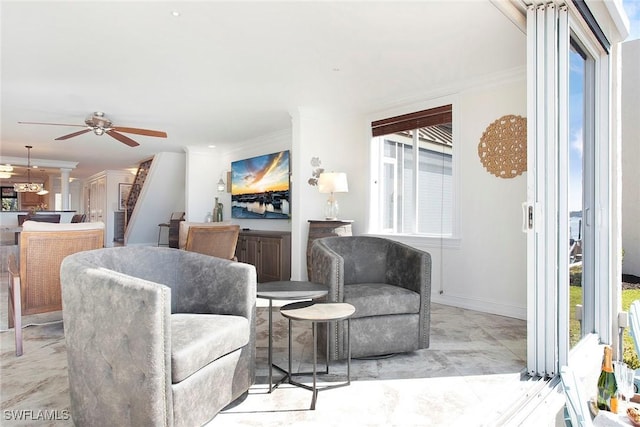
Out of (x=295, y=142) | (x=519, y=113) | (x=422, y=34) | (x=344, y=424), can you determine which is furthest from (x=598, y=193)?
(x=295, y=142)

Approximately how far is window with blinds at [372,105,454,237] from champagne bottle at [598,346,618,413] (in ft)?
7.15

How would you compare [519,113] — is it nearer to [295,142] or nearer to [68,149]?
[295,142]

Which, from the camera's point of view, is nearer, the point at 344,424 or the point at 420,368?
the point at 344,424

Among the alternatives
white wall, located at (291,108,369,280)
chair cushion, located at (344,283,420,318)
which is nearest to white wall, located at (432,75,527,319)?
white wall, located at (291,108,369,280)

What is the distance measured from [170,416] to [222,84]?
345cm

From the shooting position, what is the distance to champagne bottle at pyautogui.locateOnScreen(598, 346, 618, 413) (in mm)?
2023

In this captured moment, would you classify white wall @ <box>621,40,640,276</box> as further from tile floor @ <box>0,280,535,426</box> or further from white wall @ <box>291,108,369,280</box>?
white wall @ <box>291,108,369,280</box>

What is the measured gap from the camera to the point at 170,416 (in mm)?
1535

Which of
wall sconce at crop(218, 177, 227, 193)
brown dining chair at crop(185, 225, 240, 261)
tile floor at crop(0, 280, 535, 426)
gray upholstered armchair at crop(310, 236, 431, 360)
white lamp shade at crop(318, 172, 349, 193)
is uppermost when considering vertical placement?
wall sconce at crop(218, 177, 227, 193)

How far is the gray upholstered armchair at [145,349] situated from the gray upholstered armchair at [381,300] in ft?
2.15

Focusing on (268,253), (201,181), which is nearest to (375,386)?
(268,253)

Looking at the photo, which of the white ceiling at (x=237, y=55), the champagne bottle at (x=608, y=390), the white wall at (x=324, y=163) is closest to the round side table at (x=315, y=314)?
the champagne bottle at (x=608, y=390)

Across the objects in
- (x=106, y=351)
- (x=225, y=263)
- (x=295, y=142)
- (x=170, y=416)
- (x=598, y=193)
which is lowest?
(x=170, y=416)

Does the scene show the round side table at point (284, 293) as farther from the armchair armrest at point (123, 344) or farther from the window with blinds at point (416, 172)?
the window with blinds at point (416, 172)
